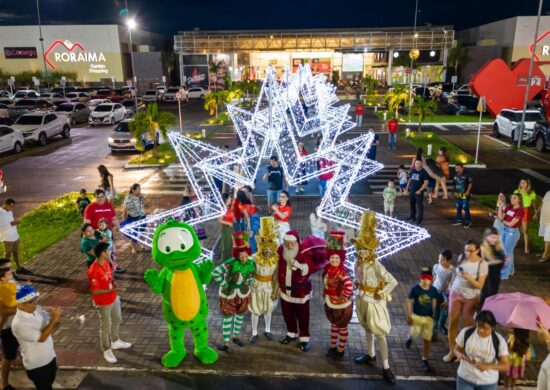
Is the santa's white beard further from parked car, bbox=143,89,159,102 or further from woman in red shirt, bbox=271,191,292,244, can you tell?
parked car, bbox=143,89,159,102

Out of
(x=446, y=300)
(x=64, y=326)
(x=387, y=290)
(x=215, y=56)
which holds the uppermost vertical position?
(x=215, y=56)

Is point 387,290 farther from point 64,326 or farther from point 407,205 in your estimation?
point 407,205

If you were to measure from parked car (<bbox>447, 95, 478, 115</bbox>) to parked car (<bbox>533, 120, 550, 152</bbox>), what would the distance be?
39.9 ft

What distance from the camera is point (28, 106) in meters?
32.5

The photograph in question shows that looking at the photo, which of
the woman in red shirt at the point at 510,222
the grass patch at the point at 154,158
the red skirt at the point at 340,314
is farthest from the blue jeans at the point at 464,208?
the grass patch at the point at 154,158

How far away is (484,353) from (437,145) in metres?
17.9

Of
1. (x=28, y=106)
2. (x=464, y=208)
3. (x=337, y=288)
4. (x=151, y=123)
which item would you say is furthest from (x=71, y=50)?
(x=337, y=288)

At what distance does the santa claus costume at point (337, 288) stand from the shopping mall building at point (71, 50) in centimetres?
4992

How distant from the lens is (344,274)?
589 centimetres

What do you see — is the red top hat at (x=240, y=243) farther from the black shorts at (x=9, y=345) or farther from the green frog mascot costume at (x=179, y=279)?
the black shorts at (x=9, y=345)

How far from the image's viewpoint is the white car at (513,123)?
21.5 m

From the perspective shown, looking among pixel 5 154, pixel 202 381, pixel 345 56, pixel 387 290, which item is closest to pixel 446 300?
pixel 387 290

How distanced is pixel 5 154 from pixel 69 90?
26.6m

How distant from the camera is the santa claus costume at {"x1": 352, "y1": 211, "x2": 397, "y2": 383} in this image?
5695mm
